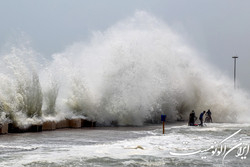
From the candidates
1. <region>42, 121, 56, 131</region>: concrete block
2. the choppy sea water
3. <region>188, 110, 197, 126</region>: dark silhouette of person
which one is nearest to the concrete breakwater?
<region>42, 121, 56, 131</region>: concrete block

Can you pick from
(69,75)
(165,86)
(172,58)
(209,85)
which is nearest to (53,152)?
(69,75)

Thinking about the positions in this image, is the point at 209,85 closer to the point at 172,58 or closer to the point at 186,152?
the point at 172,58

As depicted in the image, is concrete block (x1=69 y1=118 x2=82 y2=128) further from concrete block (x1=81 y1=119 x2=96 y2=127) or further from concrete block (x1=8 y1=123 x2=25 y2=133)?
concrete block (x1=8 y1=123 x2=25 y2=133)

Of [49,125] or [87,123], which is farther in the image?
[87,123]

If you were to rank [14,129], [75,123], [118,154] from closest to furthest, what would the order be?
[118,154] < [14,129] < [75,123]

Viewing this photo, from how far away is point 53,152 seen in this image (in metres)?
9.62

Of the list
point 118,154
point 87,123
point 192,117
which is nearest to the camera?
point 118,154

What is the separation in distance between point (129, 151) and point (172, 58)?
22205 millimetres

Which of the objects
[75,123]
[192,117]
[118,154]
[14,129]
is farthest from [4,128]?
[192,117]

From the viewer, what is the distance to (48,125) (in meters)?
17.0

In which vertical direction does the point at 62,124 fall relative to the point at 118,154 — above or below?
above

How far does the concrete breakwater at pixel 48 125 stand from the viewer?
14672 mm

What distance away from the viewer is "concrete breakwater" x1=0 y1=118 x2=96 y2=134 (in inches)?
578

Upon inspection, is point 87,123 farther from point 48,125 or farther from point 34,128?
point 34,128
